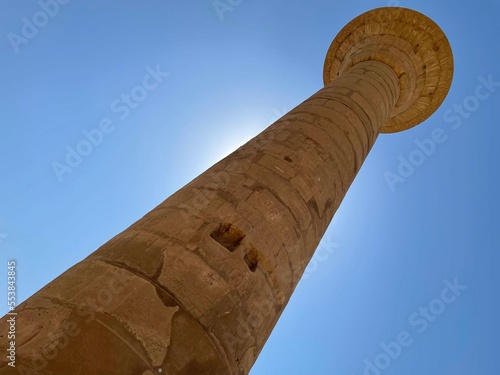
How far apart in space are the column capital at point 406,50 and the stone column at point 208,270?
134 inches

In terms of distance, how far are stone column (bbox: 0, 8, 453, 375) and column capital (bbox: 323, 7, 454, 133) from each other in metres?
3.41

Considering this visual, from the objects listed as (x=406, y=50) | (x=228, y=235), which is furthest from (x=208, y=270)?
(x=406, y=50)

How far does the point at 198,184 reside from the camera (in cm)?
338

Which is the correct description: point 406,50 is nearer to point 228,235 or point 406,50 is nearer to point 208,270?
point 228,235

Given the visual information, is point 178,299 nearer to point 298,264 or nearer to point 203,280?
point 203,280

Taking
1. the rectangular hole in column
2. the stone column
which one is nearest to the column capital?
the stone column

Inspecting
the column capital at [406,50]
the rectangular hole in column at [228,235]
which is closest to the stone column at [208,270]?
the rectangular hole in column at [228,235]

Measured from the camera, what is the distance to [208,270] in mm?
2555

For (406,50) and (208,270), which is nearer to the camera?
(208,270)

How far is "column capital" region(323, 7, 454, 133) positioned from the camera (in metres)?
7.73

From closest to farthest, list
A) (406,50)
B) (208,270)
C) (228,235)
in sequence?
(208,270)
(228,235)
(406,50)

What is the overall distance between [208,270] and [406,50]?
6913mm

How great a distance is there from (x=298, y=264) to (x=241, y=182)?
2.63ft

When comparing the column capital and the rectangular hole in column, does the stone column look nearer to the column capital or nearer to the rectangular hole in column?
the rectangular hole in column
